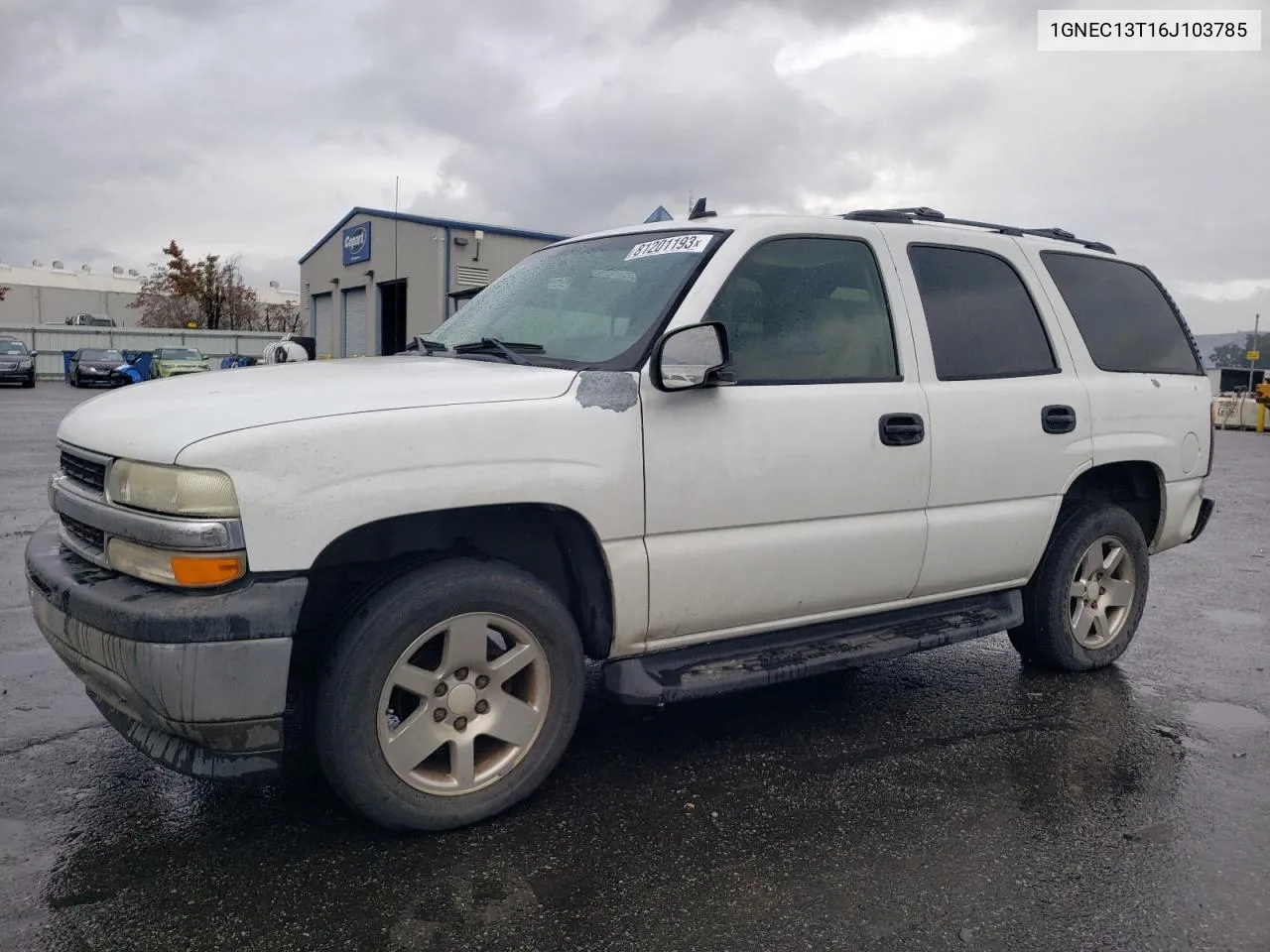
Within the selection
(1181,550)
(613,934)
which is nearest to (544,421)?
(613,934)

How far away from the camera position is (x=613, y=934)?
2.64m

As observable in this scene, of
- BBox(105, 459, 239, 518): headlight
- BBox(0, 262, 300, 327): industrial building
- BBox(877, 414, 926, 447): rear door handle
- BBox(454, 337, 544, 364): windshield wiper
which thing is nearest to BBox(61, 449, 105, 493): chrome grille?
BBox(105, 459, 239, 518): headlight

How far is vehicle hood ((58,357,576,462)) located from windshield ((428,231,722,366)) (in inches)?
10.4

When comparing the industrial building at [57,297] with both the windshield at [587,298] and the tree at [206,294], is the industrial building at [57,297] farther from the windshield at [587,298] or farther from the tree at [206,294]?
the windshield at [587,298]

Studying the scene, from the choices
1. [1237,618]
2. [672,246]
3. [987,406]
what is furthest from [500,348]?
[1237,618]

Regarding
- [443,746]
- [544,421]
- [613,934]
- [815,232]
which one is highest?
[815,232]

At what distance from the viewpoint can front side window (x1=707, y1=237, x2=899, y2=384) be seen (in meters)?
3.65

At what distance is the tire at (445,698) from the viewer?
2.92m

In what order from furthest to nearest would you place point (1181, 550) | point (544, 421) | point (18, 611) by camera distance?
point (1181, 550) → point (18, 611) → point (544, 421)

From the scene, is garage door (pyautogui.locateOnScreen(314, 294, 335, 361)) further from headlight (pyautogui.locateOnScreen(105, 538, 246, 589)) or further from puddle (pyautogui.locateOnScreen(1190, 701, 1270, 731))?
headlight (pyautogui.locateOnScreen(105, 538, 246, 589))

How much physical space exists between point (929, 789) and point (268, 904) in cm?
211

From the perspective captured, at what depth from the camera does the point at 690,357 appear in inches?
129

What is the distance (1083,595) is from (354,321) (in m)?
31.0

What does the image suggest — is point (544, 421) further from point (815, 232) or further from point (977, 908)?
point (977, 908)
